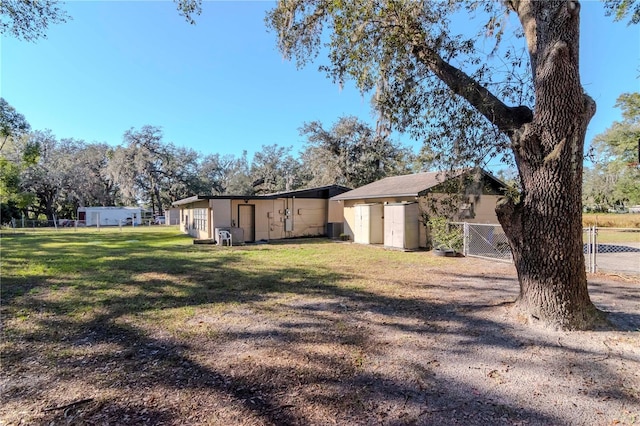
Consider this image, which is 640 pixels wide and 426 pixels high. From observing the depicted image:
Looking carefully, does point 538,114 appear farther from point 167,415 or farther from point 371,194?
point 371,194

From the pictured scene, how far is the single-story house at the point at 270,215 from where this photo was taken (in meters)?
16.1

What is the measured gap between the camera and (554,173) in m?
4.00

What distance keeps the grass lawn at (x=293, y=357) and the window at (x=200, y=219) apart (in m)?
10.9

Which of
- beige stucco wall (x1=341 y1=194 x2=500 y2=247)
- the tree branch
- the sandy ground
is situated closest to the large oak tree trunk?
the tree branch

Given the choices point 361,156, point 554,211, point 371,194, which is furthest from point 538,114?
point 361,156

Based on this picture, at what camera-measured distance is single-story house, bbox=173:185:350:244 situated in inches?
634

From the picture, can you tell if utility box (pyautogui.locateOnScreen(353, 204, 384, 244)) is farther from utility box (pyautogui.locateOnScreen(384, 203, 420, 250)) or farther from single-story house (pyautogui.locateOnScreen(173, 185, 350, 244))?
single-story house (pyautogui.locateOnScreen(173, 185, 350, 244))

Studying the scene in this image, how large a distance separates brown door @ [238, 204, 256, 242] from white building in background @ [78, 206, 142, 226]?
26.0m

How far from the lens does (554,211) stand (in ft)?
13.2

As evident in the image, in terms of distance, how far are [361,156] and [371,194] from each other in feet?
42.9

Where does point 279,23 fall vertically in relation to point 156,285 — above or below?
above

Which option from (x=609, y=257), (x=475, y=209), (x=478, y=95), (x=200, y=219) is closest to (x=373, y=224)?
(x=475, y=209)

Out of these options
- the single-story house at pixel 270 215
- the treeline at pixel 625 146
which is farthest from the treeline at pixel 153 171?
the treeline at pixel 625 146

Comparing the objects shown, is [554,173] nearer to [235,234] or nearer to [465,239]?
[465,239]
